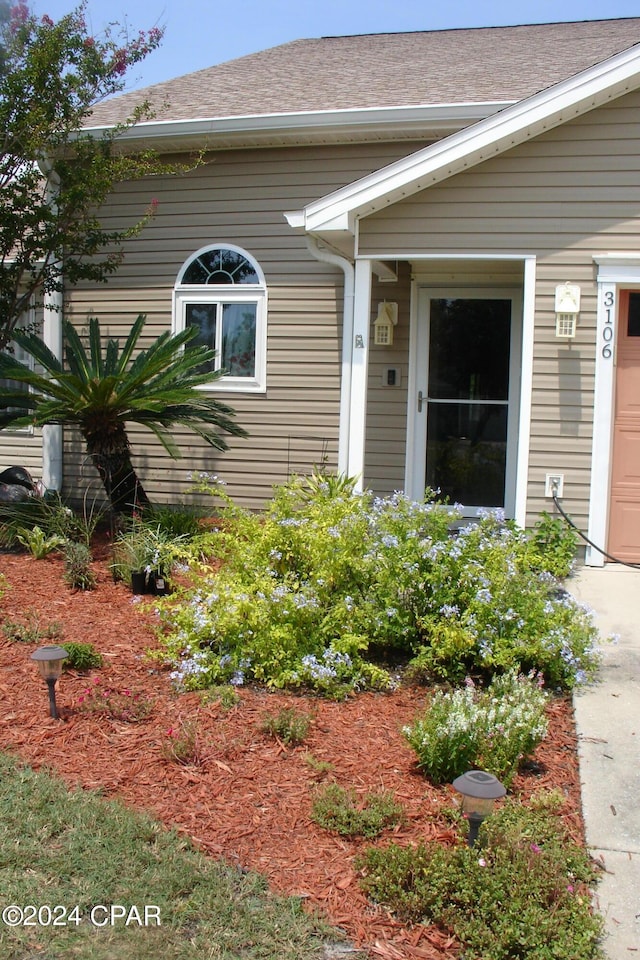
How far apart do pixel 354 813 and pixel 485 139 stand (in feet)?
17.4

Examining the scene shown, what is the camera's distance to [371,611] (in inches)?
196

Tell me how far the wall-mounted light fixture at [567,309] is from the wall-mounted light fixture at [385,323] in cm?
221

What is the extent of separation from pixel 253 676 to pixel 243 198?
19.4 feet

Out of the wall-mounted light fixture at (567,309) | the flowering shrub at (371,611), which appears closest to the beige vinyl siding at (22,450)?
the flowering shrub at (371,611)

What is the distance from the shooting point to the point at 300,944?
271 cm

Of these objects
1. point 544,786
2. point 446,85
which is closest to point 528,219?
point 446,85

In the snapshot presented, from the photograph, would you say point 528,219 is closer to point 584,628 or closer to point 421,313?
point 421,313

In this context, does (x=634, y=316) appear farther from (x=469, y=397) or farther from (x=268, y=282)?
(x=268, y=282)

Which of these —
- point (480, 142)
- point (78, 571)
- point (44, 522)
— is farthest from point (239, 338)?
point (78, 571)

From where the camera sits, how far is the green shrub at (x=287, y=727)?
4.06m

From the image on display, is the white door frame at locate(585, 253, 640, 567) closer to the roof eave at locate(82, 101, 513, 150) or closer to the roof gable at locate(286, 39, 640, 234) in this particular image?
the roof gable at locate(286, 39, 640, 234)

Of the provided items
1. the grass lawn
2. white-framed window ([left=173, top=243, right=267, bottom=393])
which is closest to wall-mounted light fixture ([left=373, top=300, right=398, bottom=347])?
white-framed window ([left=173, top=243, right=267, bottom=393])

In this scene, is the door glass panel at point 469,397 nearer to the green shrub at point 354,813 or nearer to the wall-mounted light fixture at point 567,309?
the wall-mounted light fixture at point 567,309

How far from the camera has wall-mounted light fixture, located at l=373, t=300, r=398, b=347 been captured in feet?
29.2
